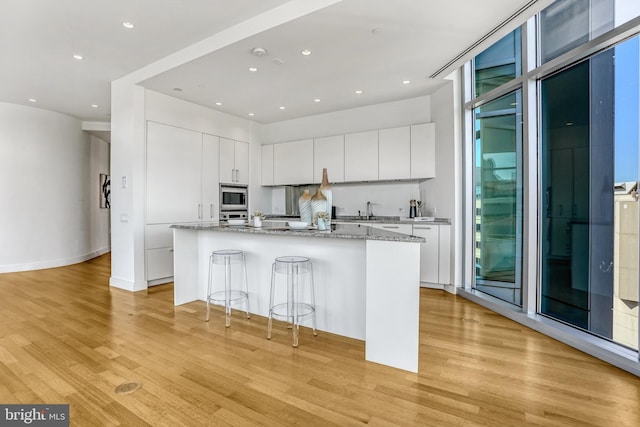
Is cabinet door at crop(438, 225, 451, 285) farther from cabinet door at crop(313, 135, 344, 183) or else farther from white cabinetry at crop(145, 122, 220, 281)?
white cabinetry at crop(145, 122, 220, 281)

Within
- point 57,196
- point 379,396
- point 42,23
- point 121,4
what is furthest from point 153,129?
point 379,396

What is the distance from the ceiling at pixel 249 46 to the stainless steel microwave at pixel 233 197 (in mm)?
1495

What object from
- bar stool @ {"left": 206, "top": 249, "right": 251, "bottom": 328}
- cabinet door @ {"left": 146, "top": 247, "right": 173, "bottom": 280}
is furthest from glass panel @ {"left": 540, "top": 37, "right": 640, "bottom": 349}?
cabinet door @ {"left": 146, "top": 247, "right": 173, "bottom": 280}

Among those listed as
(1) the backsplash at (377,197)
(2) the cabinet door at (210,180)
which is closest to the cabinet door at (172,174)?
(2) the cabinet door at (210,180)

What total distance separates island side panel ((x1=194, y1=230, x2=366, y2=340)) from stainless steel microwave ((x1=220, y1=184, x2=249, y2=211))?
93.4 inches

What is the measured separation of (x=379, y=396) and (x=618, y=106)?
281 centimetres

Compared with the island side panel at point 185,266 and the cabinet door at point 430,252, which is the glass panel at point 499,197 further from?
the island side panel at point 185,266

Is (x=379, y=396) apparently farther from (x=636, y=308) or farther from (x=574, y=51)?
(x=574, y=51)

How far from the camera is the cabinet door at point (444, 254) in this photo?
169 inches

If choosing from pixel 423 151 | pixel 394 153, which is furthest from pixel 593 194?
pixel 394 153

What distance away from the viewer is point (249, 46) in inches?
128

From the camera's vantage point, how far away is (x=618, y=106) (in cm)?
248

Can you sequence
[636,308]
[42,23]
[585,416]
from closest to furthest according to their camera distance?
1. [585,416]
2. [636,308]
3. [42,23]

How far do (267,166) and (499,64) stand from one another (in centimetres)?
414
